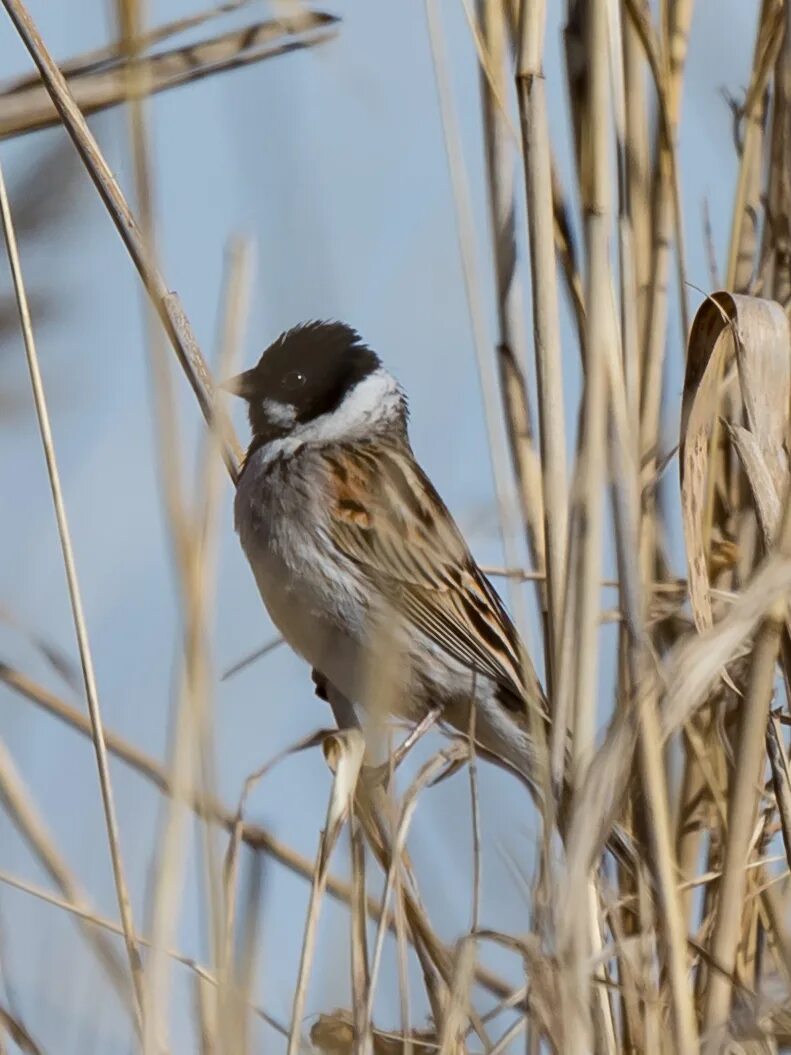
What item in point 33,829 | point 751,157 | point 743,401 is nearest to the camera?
point 743,401

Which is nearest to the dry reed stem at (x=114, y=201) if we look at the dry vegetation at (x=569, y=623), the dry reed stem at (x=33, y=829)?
the dry vegetation at (x=569, y=623)

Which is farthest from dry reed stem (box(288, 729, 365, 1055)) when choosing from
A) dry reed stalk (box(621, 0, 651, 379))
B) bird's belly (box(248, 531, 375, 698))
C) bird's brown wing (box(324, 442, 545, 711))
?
bird's brown wing (box(324, 442, 545, 711))

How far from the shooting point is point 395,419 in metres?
2.98

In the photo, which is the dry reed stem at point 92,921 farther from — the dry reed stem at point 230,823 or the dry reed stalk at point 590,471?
the dry reed stalk at point 590,471

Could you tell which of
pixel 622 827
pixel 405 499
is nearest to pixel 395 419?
pixel 405 499

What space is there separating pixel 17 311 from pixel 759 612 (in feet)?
2.61

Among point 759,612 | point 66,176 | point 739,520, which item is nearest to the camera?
point 759,612

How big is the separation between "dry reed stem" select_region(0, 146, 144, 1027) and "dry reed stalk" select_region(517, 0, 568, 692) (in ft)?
1.49

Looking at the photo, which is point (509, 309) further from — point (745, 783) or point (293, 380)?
point (293, 380)

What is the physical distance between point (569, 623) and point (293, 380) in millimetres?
1352

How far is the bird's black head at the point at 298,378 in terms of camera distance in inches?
110

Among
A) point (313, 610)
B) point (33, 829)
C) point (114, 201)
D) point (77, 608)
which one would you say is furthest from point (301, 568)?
point (77, 608)

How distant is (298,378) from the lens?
9.25 ft

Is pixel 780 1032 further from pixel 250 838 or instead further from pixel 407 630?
pixel 407 630
